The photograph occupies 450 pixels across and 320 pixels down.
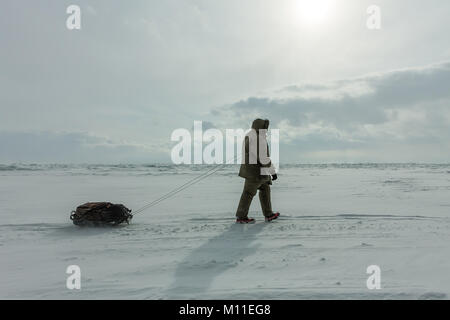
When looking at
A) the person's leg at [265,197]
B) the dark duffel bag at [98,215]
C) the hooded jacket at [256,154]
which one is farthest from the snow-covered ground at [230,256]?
the hooded jacket at [256,154]

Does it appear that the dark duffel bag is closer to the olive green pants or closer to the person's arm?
the olive green pants

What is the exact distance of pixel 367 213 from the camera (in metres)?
7.26

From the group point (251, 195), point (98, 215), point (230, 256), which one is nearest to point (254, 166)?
point (251, 195)

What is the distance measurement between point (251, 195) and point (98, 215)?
3152mm

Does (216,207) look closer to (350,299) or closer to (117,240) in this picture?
(117,240)

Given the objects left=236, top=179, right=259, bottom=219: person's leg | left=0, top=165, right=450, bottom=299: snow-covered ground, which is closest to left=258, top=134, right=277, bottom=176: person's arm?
left=236, top=179, right=259, bottom=219: person's leg

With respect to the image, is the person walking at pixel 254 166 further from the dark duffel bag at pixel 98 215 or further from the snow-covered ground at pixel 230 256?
the dark duffel bag at pixel 98 215

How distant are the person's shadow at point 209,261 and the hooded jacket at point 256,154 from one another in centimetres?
122

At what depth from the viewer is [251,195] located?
6.15 m

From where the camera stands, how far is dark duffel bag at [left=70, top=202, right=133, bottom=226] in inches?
231

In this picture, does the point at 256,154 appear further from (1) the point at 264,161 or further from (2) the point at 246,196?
(2) the point at 246,196

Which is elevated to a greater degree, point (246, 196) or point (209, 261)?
point (246, 196)

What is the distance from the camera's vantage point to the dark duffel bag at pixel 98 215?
5863 mm

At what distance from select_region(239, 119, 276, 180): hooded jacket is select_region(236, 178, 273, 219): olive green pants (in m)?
0.11
